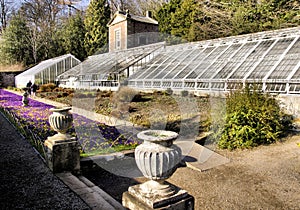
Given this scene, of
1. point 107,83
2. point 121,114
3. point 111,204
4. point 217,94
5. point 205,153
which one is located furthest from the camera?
point 107,83

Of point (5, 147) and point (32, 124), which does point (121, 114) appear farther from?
point (5, 147)

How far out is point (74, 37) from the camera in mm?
37000

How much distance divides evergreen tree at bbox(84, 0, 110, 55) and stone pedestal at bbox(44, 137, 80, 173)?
106 ft

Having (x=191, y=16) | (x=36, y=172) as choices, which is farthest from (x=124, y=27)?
(x=36, y=172)

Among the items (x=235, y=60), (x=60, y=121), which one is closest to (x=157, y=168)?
(x=60, y=121)

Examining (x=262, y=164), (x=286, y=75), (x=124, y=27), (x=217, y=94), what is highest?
(x=124, y=27)

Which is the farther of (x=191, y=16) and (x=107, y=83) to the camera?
(x=191, y=16)

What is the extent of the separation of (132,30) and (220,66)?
1626 centimetres

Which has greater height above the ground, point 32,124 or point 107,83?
point 107,83

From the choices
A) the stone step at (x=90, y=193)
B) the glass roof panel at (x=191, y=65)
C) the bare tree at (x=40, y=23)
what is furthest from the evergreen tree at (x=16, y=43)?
the stone step at (x=90, y=193)

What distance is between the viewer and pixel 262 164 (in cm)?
545

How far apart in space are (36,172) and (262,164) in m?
4.62

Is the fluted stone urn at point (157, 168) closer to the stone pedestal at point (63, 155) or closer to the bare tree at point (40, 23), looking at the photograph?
the stone pedestal at point (63, 155)

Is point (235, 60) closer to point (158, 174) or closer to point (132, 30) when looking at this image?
point (158, 174)
